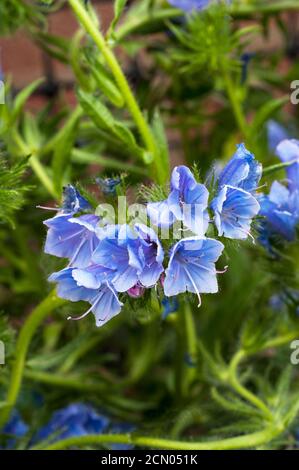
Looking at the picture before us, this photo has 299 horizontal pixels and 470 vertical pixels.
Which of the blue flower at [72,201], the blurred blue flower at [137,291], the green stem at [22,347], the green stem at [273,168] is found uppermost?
the blue flower at [72,201]

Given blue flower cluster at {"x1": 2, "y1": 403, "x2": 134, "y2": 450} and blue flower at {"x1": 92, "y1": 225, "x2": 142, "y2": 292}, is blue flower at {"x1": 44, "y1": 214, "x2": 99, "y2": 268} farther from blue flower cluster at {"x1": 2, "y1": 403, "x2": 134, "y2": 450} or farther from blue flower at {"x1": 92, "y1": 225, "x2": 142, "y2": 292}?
blue flower cluster at {"x1": 2, "y1": 403, "x2": 134, "y2": 450}

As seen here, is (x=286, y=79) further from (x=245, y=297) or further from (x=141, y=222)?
(x=141, y=222)

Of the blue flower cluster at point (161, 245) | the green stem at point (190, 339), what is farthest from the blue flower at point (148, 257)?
the green stem at point (190, 339)

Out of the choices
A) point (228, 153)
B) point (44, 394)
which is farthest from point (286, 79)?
point (44, 394)

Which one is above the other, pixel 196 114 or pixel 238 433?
pixel 196 114

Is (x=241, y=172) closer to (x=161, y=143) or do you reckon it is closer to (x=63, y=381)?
(x=161, y=143)

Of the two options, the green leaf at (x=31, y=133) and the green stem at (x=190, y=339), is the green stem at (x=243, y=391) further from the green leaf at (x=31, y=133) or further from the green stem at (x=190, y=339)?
the green leaf at (x=31, y=133)

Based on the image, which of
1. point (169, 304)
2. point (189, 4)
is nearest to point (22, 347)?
point (169, 304)
